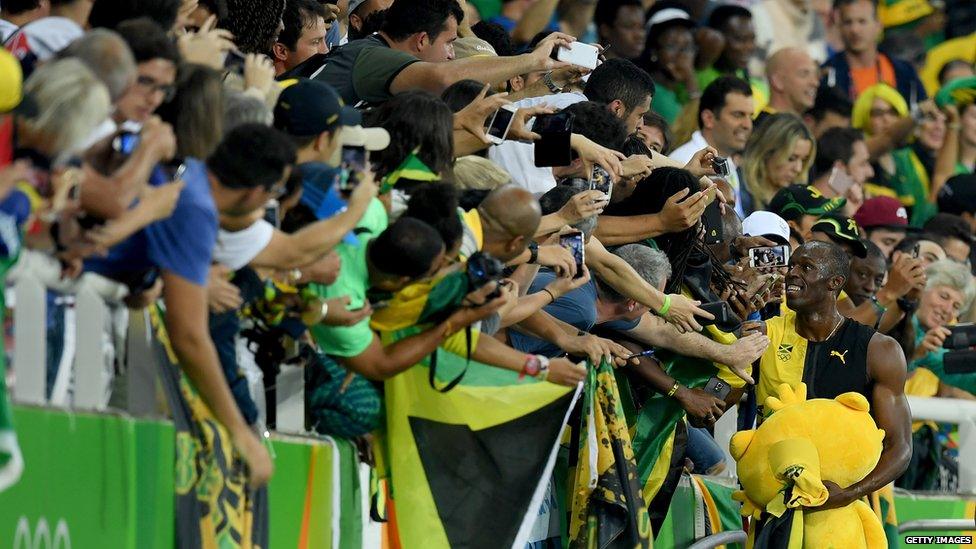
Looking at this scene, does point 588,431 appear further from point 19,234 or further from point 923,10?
point 923,10

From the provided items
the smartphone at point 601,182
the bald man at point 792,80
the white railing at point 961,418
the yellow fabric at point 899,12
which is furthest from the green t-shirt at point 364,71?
the yellow fabric at point 899,12

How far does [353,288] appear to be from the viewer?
6641 millimetres

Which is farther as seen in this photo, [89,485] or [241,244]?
[241,244]

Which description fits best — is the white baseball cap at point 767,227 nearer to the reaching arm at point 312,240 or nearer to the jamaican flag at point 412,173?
the jamaican flag at point 412,173

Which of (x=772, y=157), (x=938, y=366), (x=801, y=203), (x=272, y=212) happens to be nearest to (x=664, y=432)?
(x=801, y=203)

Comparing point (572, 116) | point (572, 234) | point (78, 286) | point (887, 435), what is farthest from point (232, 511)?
point (887, 435)

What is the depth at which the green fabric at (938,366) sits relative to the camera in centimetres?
1185

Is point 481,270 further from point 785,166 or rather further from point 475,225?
point 785,166

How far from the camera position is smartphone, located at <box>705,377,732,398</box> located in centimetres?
926

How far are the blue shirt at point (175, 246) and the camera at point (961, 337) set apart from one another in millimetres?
7107

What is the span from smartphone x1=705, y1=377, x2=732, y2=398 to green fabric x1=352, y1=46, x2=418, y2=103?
222cm

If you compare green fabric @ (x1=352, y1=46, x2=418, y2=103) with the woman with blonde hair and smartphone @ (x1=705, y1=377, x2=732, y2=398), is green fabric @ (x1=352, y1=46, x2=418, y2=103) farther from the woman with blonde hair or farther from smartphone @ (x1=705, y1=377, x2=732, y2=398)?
the woman with blonde hair

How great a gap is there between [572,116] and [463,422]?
146 cm

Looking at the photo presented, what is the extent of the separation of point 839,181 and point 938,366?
A: 158cm
